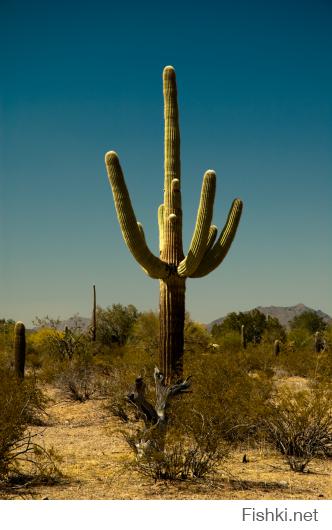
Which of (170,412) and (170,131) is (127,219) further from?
(170,412)

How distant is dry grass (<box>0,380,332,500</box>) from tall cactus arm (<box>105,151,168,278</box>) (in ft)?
11.1

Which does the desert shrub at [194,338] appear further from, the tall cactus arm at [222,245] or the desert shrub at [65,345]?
the tall cactus arm at [222,245]

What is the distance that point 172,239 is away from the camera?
43.4ft

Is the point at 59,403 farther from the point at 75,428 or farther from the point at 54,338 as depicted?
the point at 54,338

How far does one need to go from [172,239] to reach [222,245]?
1109 mm

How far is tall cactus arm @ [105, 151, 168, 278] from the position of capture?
1193 centimetres

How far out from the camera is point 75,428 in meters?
14.2

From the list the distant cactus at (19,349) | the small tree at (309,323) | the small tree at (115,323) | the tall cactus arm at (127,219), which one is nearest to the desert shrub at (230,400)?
the tall cactus arm at (127,219)

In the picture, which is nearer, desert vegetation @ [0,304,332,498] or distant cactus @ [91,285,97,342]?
desert vegetation @ [0,304,332,498]

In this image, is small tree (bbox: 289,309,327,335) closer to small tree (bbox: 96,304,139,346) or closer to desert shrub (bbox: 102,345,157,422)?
small tree (bbox: 96,304,139,346)

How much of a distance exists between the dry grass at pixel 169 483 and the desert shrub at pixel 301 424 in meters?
0.23

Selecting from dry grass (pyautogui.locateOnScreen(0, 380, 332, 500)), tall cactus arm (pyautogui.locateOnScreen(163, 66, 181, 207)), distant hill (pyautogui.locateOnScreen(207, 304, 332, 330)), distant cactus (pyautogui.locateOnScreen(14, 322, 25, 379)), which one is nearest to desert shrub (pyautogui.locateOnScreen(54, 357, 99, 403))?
distant cactus (pyautogui.locateOnScreen(14, 322, 25, 379))
